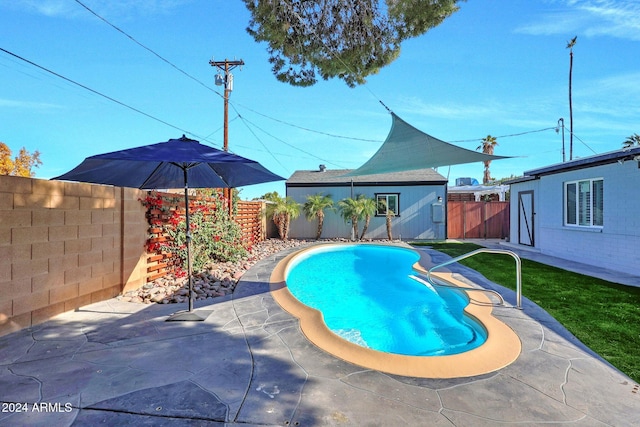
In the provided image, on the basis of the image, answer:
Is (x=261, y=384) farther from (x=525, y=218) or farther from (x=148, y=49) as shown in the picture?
(x=525, y=218)

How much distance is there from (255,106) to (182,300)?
549 inches

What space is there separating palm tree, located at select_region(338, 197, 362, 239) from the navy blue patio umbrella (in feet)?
31.2

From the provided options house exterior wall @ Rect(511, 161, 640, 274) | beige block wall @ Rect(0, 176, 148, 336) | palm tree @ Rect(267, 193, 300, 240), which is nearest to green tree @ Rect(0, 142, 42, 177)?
palm tree @ Rect(267, 193, 300, 240)

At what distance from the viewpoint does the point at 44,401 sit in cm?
241

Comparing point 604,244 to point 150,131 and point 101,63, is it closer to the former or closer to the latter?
point 101,63

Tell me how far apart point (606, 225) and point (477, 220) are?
26.8ft

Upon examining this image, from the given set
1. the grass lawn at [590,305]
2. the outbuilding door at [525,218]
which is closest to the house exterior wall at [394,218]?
the outbuilding door at [525,218]

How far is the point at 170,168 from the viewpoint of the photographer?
18.0 ft

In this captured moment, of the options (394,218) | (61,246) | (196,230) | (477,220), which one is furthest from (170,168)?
(477,220)

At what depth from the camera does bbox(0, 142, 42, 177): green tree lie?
20.9 metres

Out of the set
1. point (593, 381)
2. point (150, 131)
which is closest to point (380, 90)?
point (593, 381)

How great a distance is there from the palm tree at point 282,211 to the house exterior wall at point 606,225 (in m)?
10.4

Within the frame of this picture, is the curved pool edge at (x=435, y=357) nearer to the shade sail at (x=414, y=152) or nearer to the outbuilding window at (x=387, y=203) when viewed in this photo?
the shade sail at (x=414, y=152)

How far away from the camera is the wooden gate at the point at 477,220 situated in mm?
16328
